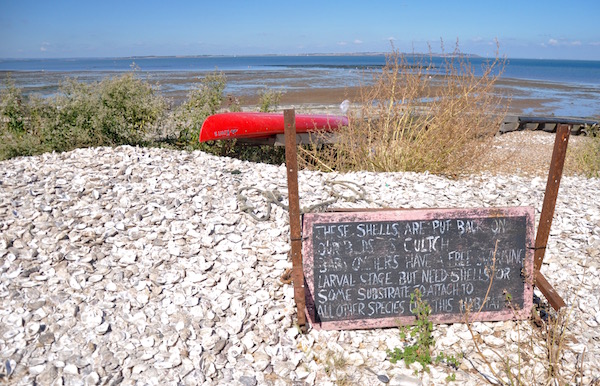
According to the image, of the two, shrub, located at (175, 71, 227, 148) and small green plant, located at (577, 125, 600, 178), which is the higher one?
shrub, located at (175, 71, 227, 148)

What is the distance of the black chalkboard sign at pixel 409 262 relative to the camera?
10.1 feet

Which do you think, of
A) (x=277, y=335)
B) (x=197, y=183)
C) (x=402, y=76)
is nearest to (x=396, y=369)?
(x=277, y=335)

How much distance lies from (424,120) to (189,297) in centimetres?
429

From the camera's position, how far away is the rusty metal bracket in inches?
119

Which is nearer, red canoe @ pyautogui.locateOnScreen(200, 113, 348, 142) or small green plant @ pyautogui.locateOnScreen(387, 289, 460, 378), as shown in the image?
small green plant @ pyautogui.locateOnScreen(387, 289, 460, 378)

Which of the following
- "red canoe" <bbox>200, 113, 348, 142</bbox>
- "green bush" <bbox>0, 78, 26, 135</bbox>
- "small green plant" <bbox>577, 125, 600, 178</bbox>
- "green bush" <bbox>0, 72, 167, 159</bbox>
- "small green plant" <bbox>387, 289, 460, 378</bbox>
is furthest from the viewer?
"small green plant" <bbox>577, 125, 600, 178</bbox>

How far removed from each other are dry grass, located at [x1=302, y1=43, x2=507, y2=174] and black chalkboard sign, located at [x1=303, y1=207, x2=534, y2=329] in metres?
3.05

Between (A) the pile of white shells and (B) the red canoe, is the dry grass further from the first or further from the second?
(A) the pile of white shells

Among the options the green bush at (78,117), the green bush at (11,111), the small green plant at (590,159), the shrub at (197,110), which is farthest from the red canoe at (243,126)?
the small green plant at (590,159)

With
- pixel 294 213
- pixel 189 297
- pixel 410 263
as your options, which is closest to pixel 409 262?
pixel 410 263

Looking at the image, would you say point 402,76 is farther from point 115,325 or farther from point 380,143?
point 115,325

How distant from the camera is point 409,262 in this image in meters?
3.14

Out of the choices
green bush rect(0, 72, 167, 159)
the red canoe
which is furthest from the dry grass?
green bush rect(0, 72, 167, 159)

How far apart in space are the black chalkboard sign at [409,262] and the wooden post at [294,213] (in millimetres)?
96
